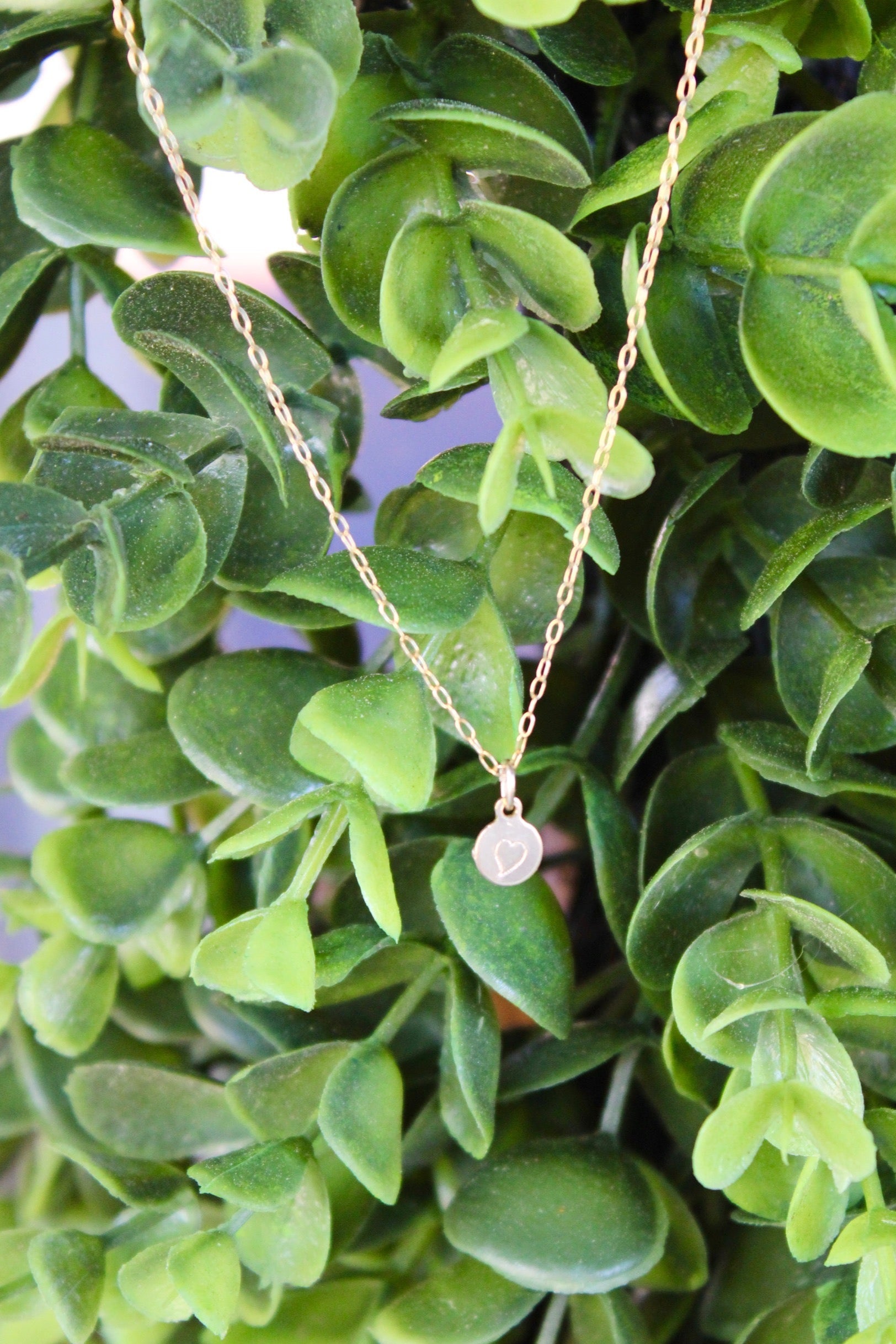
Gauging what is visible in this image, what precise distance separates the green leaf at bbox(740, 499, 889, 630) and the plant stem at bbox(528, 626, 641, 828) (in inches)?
3.6

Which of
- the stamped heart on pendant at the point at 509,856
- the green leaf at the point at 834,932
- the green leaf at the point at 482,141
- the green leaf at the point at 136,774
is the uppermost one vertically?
the green leaf at the point at 482,141

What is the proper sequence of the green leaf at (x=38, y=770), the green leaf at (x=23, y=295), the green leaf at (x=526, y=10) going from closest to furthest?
1. the green leaf at (x=526, y=10)
2. the green leaf at (x=23, y=295)
3. the green leaf at (x=38, y=770)

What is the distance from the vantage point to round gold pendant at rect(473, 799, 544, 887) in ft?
1.16

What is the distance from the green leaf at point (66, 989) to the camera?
1.42 ft

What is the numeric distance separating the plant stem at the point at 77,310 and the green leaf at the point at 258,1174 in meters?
0.25

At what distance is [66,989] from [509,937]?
180 millimetres

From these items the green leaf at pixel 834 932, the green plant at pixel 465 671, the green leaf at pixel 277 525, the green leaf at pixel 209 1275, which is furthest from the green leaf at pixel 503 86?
the green leaf at pixel 209 1275

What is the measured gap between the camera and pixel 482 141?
32 centimetres

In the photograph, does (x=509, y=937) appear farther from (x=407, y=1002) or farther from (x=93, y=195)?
(x=93, y=195)

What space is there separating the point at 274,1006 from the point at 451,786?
10cm

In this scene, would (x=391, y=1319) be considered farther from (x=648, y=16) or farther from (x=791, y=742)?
(x=648, y=16)

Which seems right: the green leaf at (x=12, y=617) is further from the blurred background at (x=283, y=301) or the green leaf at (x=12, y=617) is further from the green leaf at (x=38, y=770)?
the blurred background at (x=283, y=301)

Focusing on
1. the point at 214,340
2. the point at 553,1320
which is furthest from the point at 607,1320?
the point at 214,340

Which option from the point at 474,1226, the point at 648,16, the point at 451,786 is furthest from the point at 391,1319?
the point at 648,16
